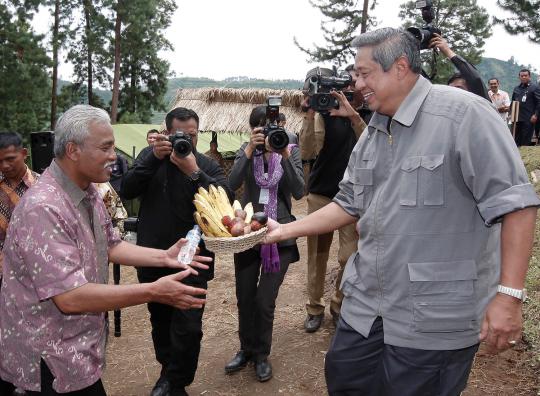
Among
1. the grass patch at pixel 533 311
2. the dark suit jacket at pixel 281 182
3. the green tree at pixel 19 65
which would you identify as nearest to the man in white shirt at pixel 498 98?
the grass patch at pixel 533 311

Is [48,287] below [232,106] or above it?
below

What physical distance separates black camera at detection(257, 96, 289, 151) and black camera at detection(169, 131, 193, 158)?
65 cm

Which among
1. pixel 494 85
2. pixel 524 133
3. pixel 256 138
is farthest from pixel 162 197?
pixel 524 133

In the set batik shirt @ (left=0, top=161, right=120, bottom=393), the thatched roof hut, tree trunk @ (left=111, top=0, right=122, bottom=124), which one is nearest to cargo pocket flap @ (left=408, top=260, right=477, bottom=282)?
batik shirt @ (left=0, top=161, right=120, bottom=393)

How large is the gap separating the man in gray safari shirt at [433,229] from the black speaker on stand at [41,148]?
306cm

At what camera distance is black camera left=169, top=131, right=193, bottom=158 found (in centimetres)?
362

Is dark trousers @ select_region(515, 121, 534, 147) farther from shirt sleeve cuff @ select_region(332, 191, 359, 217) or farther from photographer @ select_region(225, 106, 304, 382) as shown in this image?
shirt sleeve cuff @ select_region(332, 191, 359, 217)

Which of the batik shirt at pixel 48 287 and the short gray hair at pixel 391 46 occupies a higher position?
the short gray hair at pixel 391 46

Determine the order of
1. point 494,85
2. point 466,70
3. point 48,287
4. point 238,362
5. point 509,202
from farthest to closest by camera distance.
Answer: point 494,85 → point 238,362 → point 466,70 → point 48,287 → point 509,202

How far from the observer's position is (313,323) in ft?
16.5

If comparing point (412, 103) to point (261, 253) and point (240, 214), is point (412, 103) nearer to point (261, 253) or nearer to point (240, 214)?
point (240, 214)

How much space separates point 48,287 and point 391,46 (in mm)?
1802

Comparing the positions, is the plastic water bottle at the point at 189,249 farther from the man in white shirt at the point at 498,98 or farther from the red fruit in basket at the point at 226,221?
the man in white shirt at the point at 498,98

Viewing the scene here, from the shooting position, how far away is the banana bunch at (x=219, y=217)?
287 centimetres
